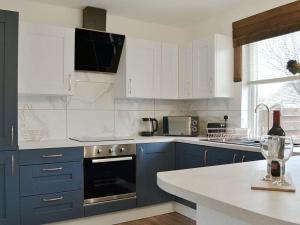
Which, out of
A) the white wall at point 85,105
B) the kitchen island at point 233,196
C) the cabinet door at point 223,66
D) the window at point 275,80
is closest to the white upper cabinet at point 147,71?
the white wall at point 85,105

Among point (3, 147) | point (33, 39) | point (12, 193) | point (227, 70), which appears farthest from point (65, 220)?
point (227, 70)

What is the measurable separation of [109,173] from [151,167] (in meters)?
0.48

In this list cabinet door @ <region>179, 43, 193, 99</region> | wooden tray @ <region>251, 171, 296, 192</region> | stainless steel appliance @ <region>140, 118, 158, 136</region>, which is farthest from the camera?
stainless steel appliance @ <region>140, 118, 158, 136</region>

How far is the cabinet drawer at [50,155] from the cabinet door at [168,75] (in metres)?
1.25

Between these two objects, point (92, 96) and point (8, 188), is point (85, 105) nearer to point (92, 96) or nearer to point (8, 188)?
point (92, 96)

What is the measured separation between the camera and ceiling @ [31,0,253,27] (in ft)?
10.6

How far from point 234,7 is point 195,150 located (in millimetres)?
1626

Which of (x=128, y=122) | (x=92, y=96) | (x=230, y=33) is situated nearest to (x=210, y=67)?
(x=230, y=33)

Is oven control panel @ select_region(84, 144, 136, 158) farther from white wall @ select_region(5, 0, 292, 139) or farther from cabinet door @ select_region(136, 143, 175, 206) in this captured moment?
white wall @ select_region(5, 0, 292, 139)

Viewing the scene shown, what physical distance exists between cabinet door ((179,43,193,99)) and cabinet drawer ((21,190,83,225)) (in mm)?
1656

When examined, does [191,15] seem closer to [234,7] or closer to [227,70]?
[234,7]

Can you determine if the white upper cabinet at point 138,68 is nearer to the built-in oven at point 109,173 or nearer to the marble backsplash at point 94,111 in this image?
the marble backsplash at point 94,111

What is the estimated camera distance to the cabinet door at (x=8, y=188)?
2586 mm

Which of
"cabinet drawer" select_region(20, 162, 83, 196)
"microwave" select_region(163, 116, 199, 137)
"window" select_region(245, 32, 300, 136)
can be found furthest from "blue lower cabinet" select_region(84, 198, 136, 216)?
"window" select_region(245, 32, 300, 136)
